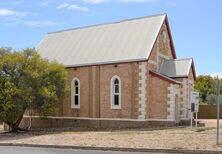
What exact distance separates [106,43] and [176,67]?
666 centimetres

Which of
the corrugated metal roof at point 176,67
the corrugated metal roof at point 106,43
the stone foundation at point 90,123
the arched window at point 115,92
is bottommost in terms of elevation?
the stone foundation at point 90,123

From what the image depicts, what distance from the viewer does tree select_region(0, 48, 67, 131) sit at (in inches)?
1192

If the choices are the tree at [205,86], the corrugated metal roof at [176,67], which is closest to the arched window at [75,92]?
the corrugated metal roof at [176,67]

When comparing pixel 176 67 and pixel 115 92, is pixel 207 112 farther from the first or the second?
pixel 115 92

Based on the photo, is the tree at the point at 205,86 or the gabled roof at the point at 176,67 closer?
the gabled roof at the point at 176,67

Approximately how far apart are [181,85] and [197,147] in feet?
56.4

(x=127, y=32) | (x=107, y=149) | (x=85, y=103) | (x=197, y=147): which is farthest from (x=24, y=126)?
(x=197, y=147)

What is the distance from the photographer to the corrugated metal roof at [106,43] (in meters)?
34.2

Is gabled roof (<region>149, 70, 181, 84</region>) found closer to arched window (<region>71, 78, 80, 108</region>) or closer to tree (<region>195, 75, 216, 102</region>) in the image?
arched window (<region>71, 78, 80, 108</region>)

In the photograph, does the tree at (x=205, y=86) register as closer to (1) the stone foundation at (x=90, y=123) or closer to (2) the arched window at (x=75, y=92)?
(1) the stone foundation at (x=90, y=123)

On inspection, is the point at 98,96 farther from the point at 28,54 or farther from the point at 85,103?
the point at 28,54

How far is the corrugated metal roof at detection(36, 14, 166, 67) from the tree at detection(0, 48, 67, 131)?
5230mm

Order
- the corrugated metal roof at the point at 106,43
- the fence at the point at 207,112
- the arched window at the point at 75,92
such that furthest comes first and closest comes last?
the fence at the point at 207,112
the arched window at the point at 75,92
the corrugated metal roof at the point at 106,43

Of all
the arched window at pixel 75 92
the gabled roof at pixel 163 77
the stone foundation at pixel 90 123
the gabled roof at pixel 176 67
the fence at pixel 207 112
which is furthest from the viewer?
the fence at pixel 207 112
